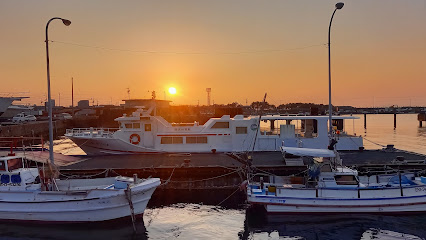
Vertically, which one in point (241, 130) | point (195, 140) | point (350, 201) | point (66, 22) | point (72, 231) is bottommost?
point (72, 231)

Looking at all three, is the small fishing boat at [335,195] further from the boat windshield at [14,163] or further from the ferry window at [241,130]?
the boat windshield at [14,163]

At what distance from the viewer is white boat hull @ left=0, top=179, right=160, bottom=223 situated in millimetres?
16141

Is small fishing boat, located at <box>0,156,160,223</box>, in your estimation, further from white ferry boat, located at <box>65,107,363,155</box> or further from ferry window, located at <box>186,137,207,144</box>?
ferry window, located at <box>186,137,207,144</box>

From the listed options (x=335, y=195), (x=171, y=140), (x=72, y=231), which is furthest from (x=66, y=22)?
(x=335, y=195)

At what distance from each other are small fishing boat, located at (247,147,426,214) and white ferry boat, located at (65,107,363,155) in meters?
8.70

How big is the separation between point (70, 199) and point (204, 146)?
13.1 meters

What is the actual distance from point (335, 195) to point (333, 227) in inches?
71.3

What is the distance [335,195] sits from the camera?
57.4ft

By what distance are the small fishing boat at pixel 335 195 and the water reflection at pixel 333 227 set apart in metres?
0.41

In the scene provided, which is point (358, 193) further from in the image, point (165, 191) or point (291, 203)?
point (165, 191)

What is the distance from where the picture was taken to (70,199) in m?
16.1

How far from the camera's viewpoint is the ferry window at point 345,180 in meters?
18.1

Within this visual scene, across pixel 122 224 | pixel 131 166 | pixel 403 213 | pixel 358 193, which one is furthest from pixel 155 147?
pixel 403 213

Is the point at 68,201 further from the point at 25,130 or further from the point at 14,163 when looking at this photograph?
the point at 25,130
